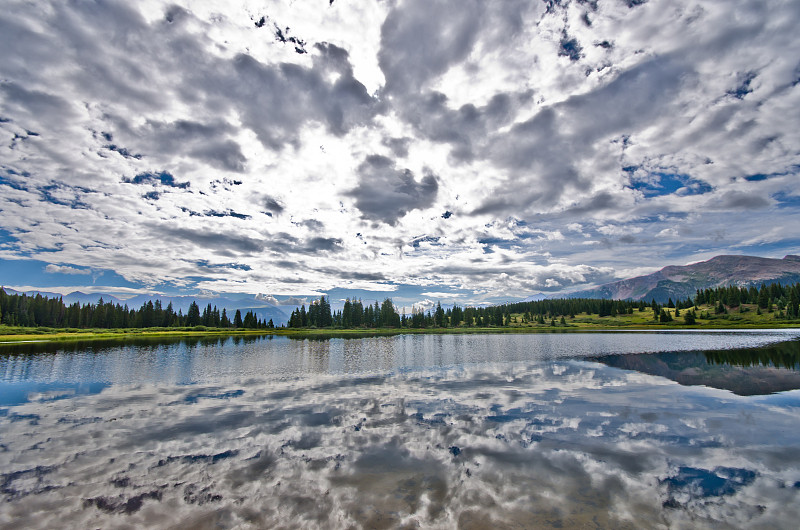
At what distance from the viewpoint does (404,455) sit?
57.1ft

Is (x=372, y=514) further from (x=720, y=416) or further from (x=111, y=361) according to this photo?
(x=111, y=361)

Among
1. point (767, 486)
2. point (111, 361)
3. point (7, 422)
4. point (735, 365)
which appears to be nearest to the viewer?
point (767, 486)

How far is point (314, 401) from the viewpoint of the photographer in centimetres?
2955

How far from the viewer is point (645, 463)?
53.7 feet

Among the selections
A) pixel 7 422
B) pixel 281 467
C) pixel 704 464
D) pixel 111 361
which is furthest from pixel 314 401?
pixel 111 361

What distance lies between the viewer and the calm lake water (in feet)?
40.3

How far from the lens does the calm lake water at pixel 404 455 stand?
1227 cm

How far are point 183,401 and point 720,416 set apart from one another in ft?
139

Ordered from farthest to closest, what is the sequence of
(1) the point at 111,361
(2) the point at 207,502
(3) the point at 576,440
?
(1) the point at 111,361, (3) the point at 576,440, (2) the point at 207,502

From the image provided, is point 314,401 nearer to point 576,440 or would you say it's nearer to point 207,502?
point 207,502

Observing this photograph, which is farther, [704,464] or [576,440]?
[576,440]

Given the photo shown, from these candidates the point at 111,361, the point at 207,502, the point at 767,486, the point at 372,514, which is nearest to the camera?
the point at 372,514

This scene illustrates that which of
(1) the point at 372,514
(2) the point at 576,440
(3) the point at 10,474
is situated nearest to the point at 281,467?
(1) the point at 372,514

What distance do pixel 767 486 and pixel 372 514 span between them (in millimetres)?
16619
